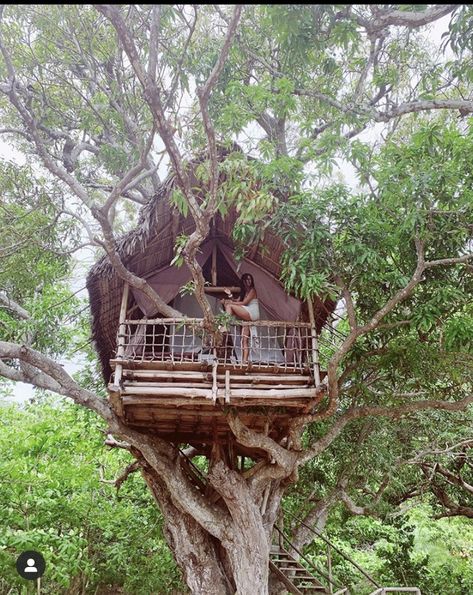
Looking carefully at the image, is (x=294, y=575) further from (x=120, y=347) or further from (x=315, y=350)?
(x=120, y=347)

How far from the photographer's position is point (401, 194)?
4.12m

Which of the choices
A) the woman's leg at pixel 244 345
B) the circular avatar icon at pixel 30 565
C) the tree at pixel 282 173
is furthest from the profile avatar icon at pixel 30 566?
the woman's leg at pixel 244 345

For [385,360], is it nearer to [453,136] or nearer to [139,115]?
[453,136]

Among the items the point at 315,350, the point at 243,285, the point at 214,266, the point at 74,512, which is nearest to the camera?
the point at 315,350

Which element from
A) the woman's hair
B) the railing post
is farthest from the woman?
the railing post

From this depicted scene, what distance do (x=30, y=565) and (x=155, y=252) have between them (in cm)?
329

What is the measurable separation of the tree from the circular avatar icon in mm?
1259

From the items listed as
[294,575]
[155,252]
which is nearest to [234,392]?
[155,252]

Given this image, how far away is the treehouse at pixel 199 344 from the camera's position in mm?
4605

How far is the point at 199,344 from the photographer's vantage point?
5.51 m

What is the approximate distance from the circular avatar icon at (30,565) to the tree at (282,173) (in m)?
1.26

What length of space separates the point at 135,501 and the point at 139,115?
586cm

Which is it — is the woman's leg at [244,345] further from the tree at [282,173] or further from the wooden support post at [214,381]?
the tree at [282,173]

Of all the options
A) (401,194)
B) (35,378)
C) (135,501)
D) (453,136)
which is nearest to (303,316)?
(401,194)
